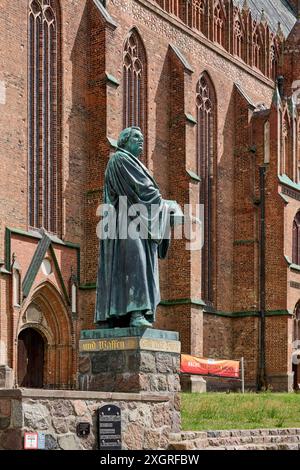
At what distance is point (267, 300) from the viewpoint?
40.3 m

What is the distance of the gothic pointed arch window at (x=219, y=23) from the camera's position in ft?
135

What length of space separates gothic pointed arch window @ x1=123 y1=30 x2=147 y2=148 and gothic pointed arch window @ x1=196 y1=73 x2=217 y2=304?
4.46 meters

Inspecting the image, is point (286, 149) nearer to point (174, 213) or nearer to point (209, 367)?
point (209, 367)

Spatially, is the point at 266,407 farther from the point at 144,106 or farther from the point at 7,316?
the point at 144,106

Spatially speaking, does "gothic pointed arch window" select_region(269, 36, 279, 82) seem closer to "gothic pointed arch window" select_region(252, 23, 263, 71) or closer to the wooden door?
"gothic pointed arch window" select_region(252, 23, 263, 71)

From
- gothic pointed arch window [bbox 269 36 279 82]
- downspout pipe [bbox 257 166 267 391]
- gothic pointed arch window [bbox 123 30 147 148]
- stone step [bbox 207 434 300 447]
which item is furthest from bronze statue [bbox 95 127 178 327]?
gothic pointed arch window [bbox 269 36 279 82]

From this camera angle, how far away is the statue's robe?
12422 mm

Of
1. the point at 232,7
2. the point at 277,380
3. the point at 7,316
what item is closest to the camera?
the point at 7,316

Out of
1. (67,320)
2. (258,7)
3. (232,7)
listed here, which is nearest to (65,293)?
(67,320)

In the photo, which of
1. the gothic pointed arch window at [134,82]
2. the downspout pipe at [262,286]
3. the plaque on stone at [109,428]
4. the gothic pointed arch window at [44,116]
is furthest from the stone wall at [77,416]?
the downspout pipe at [262,286]

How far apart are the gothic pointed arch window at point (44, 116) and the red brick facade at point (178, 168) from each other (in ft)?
0.65

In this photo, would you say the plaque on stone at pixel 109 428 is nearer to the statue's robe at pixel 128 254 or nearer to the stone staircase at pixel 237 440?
the stone staircase at pixel 237 440

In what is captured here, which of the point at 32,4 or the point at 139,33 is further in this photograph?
the point at 139,33

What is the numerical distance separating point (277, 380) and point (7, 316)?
15.0 metres
